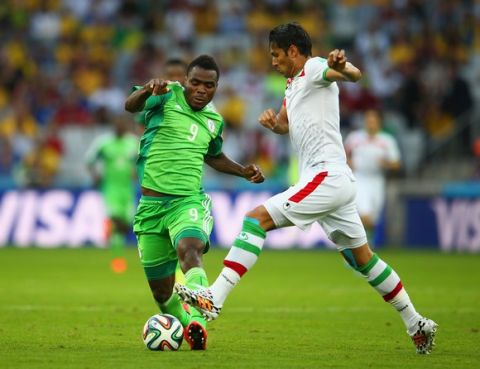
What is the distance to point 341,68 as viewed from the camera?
318 inches

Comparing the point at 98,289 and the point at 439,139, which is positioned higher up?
the point at 439,139

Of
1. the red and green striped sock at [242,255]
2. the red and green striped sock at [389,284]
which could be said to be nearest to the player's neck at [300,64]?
the red and green striped sock at [242,255]

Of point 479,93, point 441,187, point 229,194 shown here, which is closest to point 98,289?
point 229,194

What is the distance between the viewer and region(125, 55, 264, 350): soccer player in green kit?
8867 millimetres

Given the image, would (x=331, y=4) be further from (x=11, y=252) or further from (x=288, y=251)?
(x=11, y=252)

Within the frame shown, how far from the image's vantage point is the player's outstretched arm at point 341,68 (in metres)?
7.97

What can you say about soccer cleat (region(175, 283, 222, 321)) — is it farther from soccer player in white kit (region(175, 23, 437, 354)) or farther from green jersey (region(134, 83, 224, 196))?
green jersey (region(134, 83, 224, 196))

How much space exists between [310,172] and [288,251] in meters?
14.2

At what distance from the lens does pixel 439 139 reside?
2564cm

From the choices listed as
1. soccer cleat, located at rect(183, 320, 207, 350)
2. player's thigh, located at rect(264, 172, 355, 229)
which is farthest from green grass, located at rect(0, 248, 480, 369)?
player's thigh, located at rect(264, 172, 355, 229)

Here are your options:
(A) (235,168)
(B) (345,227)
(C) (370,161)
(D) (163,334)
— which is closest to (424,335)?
(B) (345,227)

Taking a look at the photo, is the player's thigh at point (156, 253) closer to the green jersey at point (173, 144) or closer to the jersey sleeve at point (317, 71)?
the green jersey at point (173, 144)

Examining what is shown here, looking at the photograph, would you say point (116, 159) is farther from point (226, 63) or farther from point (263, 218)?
point (263, 218)

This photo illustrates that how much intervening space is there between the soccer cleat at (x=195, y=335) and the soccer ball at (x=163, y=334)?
0.08 m
